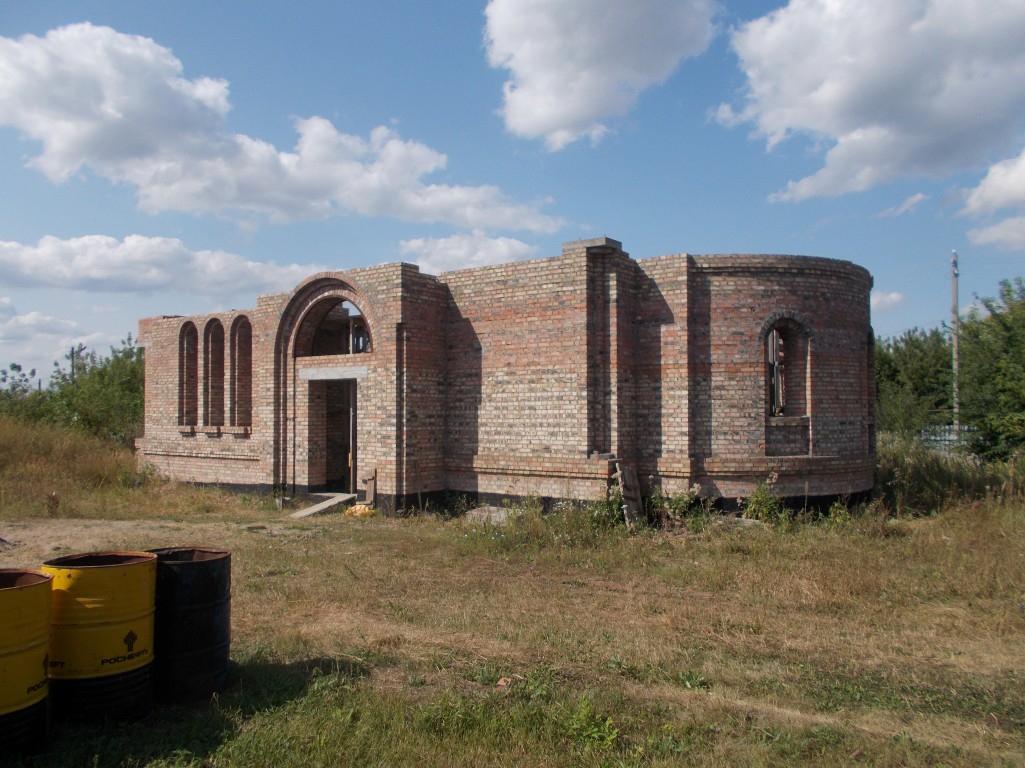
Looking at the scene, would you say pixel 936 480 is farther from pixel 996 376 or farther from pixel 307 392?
pixel 307 392

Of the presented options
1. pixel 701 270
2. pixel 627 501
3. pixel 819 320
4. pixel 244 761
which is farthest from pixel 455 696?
pixel 819 320

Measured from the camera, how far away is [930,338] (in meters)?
30.4

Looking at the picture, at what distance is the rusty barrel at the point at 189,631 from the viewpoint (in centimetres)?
472

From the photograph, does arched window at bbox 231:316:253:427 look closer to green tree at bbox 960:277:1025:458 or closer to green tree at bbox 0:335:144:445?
green tree at bbox 0:335:144:445

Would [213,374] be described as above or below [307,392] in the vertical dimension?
above

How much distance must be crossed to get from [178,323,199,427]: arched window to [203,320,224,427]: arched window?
1.68 feet

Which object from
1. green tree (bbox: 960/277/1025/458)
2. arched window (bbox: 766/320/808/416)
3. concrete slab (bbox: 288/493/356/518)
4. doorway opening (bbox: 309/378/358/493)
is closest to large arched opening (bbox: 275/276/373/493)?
doorway opening (bbox: 309/378/358/493)

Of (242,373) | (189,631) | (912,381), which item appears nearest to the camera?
(189,631)

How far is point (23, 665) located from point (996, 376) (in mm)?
15392

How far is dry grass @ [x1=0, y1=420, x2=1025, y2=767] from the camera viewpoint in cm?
417

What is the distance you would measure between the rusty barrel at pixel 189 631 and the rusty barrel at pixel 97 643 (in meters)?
0.22

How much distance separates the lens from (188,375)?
58.3 feet

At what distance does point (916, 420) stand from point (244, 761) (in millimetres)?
23785

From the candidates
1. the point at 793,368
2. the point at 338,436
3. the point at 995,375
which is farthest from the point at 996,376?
the point at 338,436
